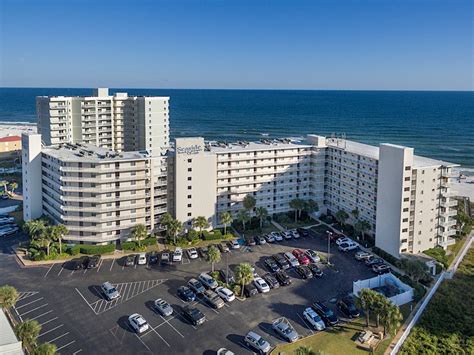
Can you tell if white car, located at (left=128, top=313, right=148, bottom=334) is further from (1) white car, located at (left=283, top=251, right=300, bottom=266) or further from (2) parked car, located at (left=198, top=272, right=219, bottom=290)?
(1) white car, located at (left=283, top=251, right=300, bottom=266)

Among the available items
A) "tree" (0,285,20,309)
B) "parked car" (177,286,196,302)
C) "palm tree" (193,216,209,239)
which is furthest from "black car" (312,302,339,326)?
"tree" (0,285,20,309)

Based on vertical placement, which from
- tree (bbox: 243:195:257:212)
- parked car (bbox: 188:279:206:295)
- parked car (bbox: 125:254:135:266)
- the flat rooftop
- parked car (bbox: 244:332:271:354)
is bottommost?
parked car (bbox: 244:332:271:354)

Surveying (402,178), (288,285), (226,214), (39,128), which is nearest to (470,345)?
(288,285)

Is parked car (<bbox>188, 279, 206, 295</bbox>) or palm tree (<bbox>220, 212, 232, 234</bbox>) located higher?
palm tree (<bbox>220, 212, 232, 234</bbox>)

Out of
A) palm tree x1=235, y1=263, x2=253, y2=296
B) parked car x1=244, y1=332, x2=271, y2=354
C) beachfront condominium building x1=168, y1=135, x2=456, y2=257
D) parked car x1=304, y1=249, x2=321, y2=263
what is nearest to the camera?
parked car x1=244, y1=332, x2=271, y2=354

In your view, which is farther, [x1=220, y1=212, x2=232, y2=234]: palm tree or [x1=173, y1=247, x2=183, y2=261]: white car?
[x1=220, y1=212, x2=232, y2=234]: palm tree

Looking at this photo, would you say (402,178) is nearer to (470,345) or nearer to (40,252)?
(470,345)
